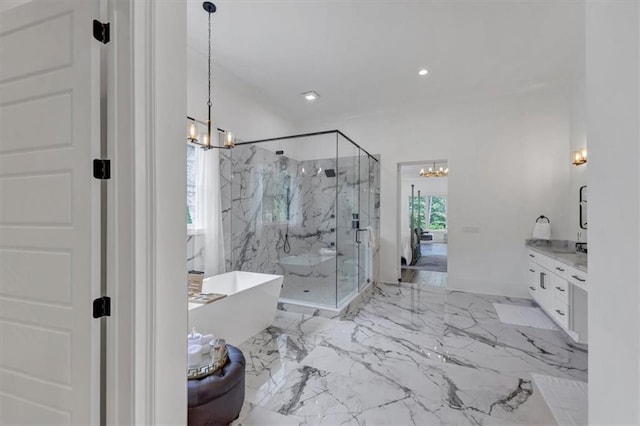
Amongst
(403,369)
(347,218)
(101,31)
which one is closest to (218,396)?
(403,369)

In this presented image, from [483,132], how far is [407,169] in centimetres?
407

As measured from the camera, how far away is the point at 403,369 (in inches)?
93.7

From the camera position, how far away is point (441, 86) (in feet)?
14.1

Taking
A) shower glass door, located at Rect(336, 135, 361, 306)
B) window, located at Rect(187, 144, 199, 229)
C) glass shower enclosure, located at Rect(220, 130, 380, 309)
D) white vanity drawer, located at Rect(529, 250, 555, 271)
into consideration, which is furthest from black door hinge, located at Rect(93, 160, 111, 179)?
white vanity drawer, located at Rect(529, 250, 555, 271)

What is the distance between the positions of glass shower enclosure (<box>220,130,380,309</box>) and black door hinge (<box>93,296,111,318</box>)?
297cm

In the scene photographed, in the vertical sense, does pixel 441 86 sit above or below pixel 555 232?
above

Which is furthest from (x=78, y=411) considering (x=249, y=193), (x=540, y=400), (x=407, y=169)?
(x=407, y=169)

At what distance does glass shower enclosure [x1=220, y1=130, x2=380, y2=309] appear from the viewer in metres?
4.04

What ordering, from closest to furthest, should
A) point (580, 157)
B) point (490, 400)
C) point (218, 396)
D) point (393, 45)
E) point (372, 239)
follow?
1. point (218, 396)
2. point (490, 400)
3. point (393, 45)
4. point (580, 157)
5. point (372, 239)

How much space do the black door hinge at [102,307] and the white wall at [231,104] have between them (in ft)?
9.00

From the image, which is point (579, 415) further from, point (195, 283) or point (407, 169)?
point (407, 169)

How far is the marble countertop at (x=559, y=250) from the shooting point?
298 cm

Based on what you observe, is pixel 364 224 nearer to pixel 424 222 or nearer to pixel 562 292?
pixel 562 292

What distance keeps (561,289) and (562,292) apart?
0.04 metres
